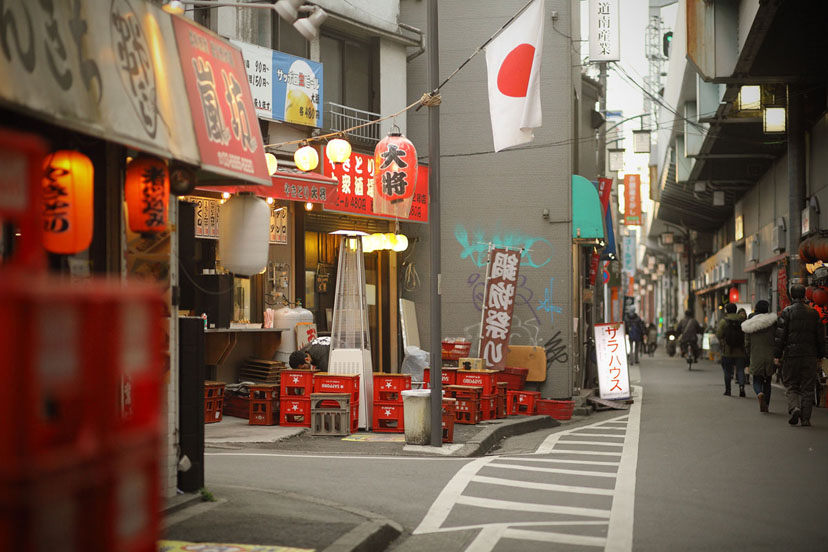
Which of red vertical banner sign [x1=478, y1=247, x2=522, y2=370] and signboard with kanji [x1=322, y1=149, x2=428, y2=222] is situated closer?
signboard with kanji [x1=322, y1=149, x2=428, y2=222]

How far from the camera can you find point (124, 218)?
8359 millimetres

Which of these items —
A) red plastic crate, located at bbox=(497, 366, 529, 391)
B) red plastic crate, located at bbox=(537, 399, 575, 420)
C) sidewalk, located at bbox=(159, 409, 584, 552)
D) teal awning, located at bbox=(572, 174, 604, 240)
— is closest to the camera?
sidewalk, located at bbox=(159, 409, 584, 552)

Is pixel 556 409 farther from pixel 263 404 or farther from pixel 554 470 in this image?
pixel 554 470

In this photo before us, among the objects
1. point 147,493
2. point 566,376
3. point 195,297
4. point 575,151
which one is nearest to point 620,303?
point 575,151

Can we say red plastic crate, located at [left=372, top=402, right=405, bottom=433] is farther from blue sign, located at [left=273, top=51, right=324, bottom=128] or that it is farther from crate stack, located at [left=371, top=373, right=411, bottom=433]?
blue sign, located at [left=273, top=51, right=324, bottom=128]

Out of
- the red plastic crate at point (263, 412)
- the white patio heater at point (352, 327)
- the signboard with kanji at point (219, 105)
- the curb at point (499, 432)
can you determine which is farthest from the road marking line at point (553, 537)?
the red plastic crate at point (263, 412)

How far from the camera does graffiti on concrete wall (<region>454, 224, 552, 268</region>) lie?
22.4m

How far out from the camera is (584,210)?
23094mm

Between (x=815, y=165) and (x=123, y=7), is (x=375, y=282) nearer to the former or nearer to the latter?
(x=815, y=165)

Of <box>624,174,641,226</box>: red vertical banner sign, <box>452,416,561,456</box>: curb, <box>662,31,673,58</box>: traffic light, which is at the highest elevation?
<box>662,31,673,58</box>: traffic light

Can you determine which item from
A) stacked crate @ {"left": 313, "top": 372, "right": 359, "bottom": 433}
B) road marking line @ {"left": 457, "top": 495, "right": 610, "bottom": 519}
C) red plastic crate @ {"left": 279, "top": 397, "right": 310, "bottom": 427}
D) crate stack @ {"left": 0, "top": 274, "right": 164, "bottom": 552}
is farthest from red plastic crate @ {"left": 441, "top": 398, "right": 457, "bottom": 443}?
crate stack @ {"left": 0, "top": 274, "right": 164, "bottom": 552}

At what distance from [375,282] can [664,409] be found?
290 inches

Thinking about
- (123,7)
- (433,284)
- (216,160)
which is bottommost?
(433,284)

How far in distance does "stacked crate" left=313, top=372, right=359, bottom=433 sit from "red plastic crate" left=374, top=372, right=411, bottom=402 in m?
0.36
